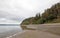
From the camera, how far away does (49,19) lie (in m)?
71.2

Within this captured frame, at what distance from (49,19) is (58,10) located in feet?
28.0

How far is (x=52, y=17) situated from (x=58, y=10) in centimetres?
810

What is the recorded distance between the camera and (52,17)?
69.6m

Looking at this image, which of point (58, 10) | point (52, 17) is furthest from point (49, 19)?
point (58, 10)

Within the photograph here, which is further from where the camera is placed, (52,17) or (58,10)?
(58,10)

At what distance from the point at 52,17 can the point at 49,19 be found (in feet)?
7.87

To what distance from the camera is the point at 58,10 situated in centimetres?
7506

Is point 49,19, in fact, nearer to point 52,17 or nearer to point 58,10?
point 52,17

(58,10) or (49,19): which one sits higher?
(58,10)
